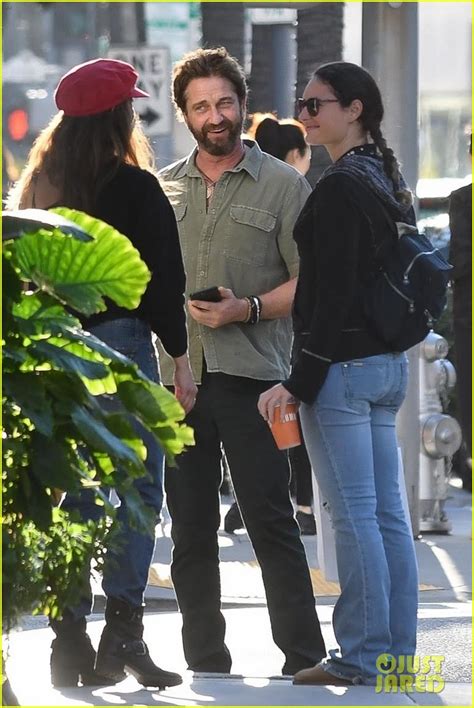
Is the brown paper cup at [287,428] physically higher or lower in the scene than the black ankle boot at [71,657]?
higher

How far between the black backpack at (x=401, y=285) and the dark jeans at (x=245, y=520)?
0.67 metres

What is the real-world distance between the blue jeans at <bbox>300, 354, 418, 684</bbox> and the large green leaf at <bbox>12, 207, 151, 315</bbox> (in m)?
1.59

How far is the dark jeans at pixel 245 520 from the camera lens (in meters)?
5.35

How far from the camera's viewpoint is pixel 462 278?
8.66m

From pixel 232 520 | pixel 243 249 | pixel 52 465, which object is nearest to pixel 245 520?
pixel 243 249

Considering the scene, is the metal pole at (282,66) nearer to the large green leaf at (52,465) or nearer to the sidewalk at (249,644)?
the sidewalk at (249,644)

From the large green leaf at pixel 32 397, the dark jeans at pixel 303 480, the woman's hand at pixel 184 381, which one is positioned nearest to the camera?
the large green leaf at pixel 32 397

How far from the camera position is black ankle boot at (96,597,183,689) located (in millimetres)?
5016

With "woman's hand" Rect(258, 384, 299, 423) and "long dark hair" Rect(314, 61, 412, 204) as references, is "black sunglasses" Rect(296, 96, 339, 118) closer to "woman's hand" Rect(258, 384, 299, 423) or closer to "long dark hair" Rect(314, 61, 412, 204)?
"long dark hair" Rect(314, 61, 412, 204)

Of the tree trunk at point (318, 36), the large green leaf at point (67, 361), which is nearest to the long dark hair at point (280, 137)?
the tree trunk at point (318, 36)

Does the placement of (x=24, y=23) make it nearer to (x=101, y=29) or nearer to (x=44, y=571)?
(x=101, y=29)

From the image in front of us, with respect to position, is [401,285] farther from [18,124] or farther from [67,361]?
[18,124]

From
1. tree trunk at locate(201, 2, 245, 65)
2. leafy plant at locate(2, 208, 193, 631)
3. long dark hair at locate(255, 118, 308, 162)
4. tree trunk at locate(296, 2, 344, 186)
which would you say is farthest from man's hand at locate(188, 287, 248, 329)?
tree trunk at locate(201, 2, 245, 65)

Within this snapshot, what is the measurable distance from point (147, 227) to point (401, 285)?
0.76m
